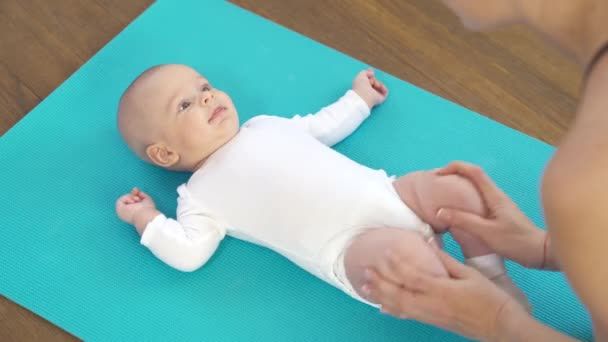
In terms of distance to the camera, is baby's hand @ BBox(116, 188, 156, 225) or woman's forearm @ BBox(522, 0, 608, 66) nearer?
woman's forearm @ BBox(522, 0, 608, 66)

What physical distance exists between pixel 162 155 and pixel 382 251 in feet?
1.50

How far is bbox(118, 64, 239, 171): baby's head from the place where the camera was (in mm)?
1052

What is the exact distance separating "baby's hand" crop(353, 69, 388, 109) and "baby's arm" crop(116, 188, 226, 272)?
41cm

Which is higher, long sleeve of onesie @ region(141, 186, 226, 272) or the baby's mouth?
the baby's mouth

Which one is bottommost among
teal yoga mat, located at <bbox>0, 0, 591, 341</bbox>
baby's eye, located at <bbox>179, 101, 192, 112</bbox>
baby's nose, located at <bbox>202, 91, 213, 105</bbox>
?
teal yoga mat, located at <bbox>0, 0, 591, 341</bbox>

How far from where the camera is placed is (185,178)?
46.8 inches

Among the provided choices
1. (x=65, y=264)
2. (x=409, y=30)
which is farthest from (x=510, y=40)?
(x=65, y=264)

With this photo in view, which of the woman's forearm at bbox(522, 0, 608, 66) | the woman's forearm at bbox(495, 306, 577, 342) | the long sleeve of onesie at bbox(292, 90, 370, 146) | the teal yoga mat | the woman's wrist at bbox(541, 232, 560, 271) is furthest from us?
the long sleeve of onesie at bbox(292, 90, 370, 146)

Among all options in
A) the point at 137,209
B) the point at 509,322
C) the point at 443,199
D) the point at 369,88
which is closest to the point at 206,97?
the point at 137,209

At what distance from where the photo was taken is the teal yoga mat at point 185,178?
104 cm

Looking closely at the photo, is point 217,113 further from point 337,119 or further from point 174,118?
point 337,119

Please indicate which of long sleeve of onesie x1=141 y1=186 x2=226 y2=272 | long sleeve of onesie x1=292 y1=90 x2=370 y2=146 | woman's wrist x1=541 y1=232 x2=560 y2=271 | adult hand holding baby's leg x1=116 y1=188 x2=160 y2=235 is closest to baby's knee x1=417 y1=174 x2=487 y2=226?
woman's wrist x1=541 y1=232 x2=560 y2=271

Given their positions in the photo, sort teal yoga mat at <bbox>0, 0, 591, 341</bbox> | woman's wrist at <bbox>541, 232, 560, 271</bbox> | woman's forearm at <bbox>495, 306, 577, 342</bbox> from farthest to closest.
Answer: teal yoga mat at <bbox>0, 0, 591, 341</bbox>, woman's wrist at <bbox>541, 232, 560, 271</bbox>, woman's forearm at <bbox>495, 306, 577, 342</bbox>

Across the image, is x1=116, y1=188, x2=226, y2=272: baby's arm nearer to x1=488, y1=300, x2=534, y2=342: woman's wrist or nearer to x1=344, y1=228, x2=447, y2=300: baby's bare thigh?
x1=344, y1=228, x2=447, y2=300: baby's bare thigh
